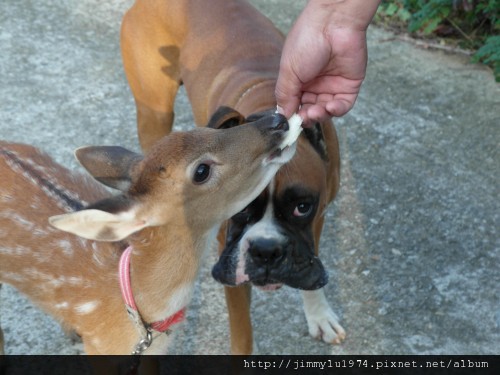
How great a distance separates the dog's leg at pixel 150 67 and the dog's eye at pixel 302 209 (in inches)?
74.0

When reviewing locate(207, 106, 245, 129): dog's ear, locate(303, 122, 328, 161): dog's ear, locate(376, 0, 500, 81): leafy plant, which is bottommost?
locate(376, 0, 500, 81): leafy plant

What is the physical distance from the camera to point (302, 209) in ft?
12.1

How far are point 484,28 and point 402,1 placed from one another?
0.88m

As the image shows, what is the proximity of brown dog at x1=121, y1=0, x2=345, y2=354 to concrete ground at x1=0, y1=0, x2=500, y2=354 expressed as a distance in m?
0.35

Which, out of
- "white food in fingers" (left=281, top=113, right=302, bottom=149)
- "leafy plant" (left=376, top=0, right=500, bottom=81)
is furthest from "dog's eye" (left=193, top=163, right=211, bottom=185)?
"leafy plant" (left=376, top=0, right=500, bottom=81)

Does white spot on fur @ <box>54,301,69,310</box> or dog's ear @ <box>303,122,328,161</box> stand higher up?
dog's ear @ <box>303,122,328,161</box>

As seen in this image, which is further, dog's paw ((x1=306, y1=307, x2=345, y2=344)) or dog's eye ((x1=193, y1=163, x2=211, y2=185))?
dog's paw ((x1=306, y1=307, x2=345, y2=344))

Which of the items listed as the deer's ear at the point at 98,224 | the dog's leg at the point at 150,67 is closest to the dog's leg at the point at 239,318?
the deer's ear at the point at 98,224

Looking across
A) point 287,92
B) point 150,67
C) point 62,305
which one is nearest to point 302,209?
point 287,92

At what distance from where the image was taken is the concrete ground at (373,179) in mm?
4445

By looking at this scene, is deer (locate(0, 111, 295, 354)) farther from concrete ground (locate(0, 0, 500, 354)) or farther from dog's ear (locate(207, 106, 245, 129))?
concrete ground (locate(0, 0, 500, 354))

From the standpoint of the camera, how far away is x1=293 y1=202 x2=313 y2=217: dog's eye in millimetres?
3668
